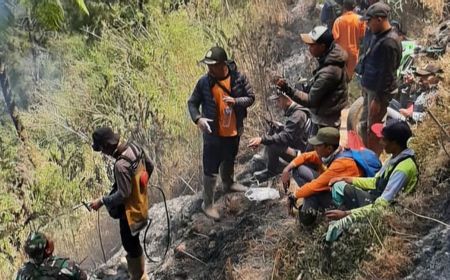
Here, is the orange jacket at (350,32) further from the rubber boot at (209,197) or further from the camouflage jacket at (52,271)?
the camouflage jacket at (52,271)

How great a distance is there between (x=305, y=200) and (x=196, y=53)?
593 centimetres

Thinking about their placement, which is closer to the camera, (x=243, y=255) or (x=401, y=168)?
(x=401, y=168)

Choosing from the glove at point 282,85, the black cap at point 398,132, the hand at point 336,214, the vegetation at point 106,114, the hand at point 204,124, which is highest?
the glove at point 282,85

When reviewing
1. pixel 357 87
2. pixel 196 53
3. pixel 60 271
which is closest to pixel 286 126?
pixel 60 271

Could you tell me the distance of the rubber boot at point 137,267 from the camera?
19.0 feet

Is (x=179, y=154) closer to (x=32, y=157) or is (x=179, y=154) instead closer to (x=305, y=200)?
(x=32, y=157)

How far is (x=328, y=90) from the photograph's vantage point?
18.1 ft

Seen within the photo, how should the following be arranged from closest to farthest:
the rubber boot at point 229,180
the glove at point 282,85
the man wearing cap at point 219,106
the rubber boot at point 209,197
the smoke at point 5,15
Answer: the glove at point 282,85 < the man wearing cap at point 219,106 < the rubber boot at point 209,197 < the rubber boot at point 229,180 < the smoke at point 5,15

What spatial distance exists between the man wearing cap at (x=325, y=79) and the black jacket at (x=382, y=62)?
456mm

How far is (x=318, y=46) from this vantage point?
17.6ft

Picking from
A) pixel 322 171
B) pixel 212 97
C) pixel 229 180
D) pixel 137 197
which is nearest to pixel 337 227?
pixel 322 171

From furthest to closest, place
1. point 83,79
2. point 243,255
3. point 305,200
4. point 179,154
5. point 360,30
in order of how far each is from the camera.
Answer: point 83,79 < point 179,154 < point 360,30 < point 243,255 < point 305,200

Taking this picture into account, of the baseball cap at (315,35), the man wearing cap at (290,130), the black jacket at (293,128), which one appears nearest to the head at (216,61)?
the man wearing cap at (290,130)

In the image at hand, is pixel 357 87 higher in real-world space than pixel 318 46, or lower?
lower
